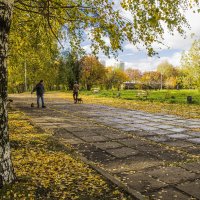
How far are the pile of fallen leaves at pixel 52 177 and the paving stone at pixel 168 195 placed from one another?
1.83 ft

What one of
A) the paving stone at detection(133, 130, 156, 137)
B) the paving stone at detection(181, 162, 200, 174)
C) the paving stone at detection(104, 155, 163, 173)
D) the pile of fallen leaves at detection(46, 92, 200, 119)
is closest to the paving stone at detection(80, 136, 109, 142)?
the paving stone at detection(133, 130, 156, 137)

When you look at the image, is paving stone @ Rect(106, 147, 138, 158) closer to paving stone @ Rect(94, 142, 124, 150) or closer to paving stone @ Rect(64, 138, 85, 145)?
paving stone @ Rect(94, 142, 124, 150)

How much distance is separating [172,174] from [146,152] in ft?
5.68

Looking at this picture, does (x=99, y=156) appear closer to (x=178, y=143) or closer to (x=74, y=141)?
(x=74, y=141)

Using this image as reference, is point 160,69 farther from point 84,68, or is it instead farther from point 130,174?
point 130,174

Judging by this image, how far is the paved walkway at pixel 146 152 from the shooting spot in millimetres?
4941

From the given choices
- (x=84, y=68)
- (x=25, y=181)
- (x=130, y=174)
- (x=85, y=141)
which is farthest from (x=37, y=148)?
(x=84, y=68)

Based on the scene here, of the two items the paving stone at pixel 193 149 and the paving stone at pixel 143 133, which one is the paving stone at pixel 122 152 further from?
the paving stone at pixel 143 133

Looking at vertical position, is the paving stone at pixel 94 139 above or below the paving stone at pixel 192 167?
above

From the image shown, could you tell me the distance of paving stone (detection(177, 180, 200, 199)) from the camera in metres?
4.58

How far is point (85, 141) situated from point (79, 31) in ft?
→ 11.2

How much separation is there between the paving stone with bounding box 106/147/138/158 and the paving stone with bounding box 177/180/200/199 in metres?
2.11

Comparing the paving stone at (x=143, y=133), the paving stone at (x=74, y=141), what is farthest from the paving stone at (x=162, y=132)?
the paving stone at (x=74, y=141)

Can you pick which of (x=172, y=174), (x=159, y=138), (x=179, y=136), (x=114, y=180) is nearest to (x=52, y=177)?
(x=114, y=180)
